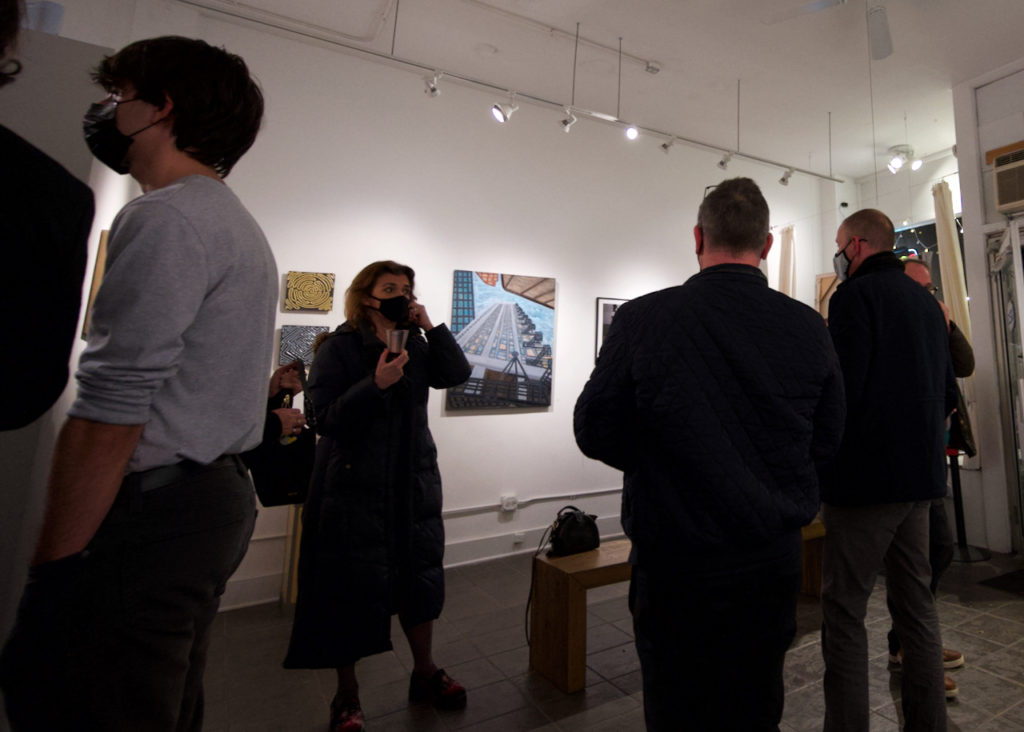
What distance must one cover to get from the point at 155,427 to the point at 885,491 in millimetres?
1989

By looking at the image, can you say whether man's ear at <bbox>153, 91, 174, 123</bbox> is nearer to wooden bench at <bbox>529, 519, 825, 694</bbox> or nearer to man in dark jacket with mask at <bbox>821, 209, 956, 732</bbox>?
man in dark jacket with mask at <bbox>821, 209, 956, 732</bbox>

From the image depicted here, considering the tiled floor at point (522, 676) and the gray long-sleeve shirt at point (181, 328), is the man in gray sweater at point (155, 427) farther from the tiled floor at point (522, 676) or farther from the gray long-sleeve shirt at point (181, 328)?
the tiled floor at point (522, 676)

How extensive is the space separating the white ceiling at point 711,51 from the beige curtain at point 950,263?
0.88 metres

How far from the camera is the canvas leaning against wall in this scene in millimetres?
4074

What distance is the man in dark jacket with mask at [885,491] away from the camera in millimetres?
1632

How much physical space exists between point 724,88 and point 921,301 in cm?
353

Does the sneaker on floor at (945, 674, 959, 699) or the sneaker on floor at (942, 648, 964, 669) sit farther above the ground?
the sneaker on floor at (942, 648, 964, 669)

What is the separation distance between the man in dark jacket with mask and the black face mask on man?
2060 millimetres

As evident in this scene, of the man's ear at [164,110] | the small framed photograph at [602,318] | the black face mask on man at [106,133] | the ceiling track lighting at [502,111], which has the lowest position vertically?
the black face mask on man at [106,133]

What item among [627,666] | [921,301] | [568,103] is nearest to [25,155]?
[921,301]

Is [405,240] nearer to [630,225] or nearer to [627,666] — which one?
[630,225]

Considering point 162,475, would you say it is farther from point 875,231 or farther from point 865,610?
point 875,231

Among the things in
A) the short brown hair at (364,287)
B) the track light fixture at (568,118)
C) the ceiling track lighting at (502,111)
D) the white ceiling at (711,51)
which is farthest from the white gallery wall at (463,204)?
the short brown hair at (364,287)

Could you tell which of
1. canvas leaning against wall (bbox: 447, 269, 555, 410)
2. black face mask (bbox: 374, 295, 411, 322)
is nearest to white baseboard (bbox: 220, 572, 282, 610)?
canvas leaning against wall (bbox: 447, 269, 555, 410)
